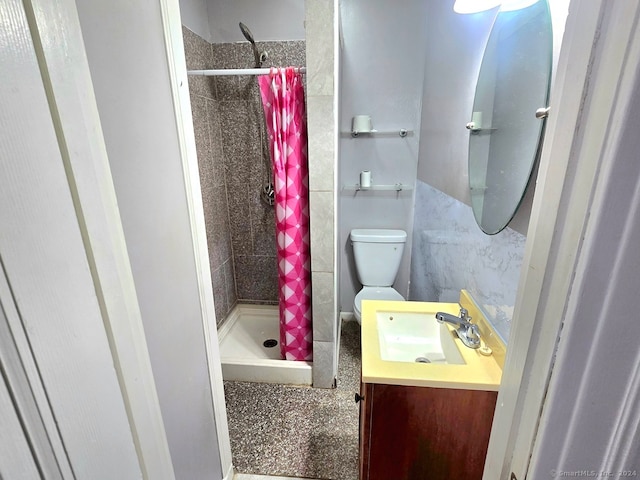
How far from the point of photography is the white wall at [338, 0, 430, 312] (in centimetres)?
218

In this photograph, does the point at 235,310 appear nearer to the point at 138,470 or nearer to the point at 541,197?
the point at 138,470

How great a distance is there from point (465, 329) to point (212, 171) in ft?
6.42

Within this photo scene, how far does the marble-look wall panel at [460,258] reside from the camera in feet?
3.28

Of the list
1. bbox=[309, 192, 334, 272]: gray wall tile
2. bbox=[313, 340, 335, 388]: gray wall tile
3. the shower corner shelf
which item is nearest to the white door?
bbox=[309, 192, 334, 272]: gray wall tile

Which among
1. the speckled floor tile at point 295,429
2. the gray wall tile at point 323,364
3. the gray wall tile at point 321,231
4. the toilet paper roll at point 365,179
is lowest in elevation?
the speckled floor tile at point 295,429

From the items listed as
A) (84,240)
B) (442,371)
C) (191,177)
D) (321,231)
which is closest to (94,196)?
(84,240)

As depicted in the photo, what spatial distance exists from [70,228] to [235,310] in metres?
2.37

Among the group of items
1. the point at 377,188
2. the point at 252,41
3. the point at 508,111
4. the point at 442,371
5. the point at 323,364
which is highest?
the point at 252,41

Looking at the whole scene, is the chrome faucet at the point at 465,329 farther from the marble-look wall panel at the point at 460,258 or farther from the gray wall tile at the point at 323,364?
the gray wall tile at the point at 323,364

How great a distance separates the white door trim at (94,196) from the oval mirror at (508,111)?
1028 millimetres

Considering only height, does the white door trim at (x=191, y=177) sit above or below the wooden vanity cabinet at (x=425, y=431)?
above

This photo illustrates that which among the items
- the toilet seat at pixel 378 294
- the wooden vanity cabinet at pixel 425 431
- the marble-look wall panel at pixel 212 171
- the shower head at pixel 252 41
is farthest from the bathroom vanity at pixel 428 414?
the shower head at pixel 252 41

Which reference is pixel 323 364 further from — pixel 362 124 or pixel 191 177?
pixel 362 124

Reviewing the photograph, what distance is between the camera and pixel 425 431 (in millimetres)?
1007
